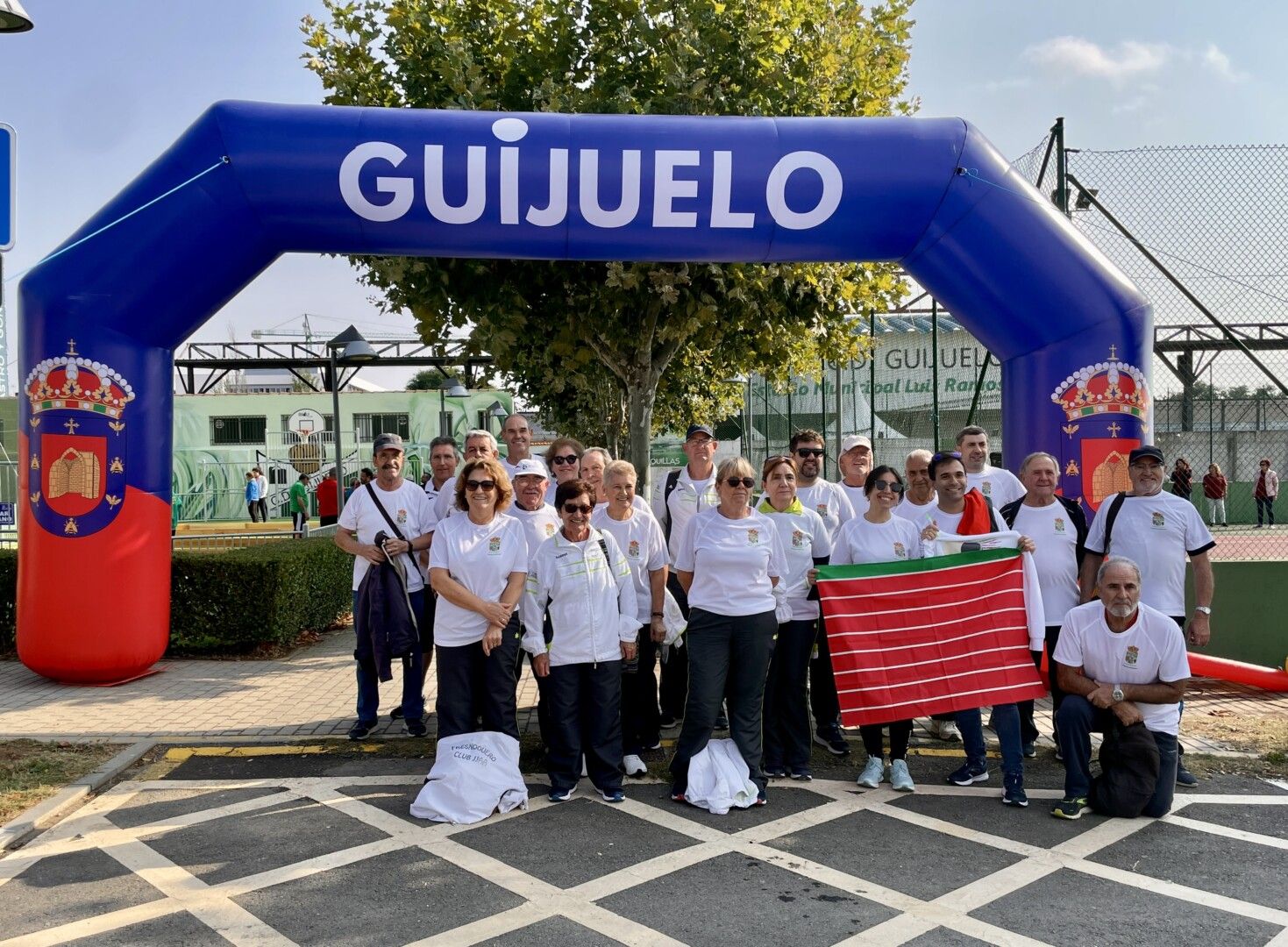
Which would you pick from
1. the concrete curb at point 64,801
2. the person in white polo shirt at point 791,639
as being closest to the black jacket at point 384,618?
the concrete curb at point 64,801

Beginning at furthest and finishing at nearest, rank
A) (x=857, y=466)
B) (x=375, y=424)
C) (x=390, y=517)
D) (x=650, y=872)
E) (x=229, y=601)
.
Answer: (x=375, y=424) < (x=229, y=601) < (x=857, y=466) < (x=390, y=517) < (x=650, y=872)

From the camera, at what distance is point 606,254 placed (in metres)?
7.88

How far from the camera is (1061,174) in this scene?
9.05m

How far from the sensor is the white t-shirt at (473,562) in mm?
5609

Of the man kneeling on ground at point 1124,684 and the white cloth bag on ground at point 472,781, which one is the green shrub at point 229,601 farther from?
the man kneeling on ground at point 1124,684

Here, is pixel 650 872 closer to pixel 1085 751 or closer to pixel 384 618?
pixel 1085 751

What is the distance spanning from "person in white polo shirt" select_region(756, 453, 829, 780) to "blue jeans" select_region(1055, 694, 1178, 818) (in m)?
1.35

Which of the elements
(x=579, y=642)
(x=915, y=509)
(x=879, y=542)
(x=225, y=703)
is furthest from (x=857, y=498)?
(x=225, y=703)

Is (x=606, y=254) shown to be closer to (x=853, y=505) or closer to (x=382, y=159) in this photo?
(x=382, y=159)

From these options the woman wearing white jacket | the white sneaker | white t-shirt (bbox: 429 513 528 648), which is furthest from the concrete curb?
the white sneaker

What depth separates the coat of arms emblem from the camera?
25.3 feet

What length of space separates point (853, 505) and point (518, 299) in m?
3.93

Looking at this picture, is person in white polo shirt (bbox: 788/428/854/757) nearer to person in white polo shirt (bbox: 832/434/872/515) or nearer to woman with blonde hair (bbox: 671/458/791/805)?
person in white polo shirt (bbox: 832/434/872/515)

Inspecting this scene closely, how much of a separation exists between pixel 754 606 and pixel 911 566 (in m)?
0.94
